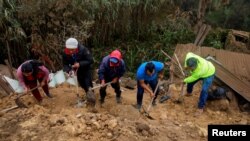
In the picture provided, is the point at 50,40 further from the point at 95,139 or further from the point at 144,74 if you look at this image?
the point at 95,139

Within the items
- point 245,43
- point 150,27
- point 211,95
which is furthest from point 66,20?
point 245,43

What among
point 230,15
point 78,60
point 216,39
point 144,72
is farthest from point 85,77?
point 230,15

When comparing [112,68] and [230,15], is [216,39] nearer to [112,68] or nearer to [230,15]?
[230,15]

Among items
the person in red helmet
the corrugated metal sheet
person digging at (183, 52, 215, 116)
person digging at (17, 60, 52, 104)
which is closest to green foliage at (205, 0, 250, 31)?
the corrugated metal sheet

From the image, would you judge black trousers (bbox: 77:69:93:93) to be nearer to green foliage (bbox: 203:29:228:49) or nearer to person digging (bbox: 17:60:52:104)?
person digging (bbox: 17:60:52:104)

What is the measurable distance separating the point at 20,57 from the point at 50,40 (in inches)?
41.5

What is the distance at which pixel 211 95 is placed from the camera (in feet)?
23.3

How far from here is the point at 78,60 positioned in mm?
6250

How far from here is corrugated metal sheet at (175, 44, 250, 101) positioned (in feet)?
25.1

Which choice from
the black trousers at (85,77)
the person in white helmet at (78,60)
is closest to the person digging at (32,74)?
the person in white helmet at (78,60)

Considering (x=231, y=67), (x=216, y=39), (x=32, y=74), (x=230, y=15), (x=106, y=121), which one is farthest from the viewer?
(x=230, y=15)

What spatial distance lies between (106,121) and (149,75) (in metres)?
1.35

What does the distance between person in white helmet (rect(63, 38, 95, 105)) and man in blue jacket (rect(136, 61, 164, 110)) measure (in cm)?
90

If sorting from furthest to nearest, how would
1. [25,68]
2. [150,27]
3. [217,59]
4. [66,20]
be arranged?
[150,27], [66,20], [217,59], [25,68]
